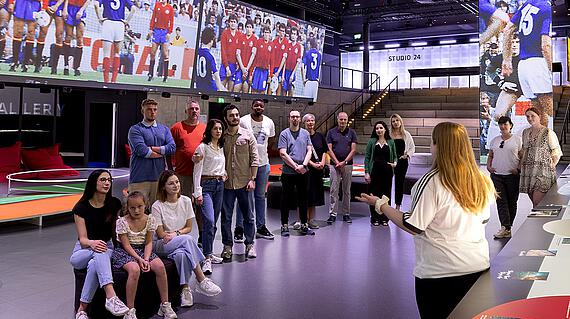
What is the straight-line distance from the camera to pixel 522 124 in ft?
37.2

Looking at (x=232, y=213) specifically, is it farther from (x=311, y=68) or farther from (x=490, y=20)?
(x=311, y=68)

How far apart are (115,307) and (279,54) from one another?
1096 centimetres

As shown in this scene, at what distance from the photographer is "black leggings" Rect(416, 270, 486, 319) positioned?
2.38 meters

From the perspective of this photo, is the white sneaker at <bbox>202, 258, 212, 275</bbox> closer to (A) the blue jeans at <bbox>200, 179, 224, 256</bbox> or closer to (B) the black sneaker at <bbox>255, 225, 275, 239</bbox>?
(A) the blue jeans at <bbox>200, 179, 224, 256</bbox>

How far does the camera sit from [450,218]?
2373 millimetres

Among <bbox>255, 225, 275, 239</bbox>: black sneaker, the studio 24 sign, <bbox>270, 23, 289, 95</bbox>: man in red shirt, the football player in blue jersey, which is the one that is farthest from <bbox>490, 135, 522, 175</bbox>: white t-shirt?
the studio 24 sign

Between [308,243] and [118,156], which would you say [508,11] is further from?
[118,156]

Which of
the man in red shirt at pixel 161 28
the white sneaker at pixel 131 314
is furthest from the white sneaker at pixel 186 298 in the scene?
the man in red shirt at pixel 161 28

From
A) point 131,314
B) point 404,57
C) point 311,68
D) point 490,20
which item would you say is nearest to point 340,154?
point 131,314

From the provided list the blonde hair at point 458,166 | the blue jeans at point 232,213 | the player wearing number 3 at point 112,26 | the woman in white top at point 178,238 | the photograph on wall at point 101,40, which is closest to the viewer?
the blonde hair at point 458,166

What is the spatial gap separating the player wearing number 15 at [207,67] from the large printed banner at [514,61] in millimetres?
5739

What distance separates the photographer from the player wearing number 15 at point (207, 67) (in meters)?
11.7

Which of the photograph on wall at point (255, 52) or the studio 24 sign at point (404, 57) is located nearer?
the photograph on wall at point (255, 52)

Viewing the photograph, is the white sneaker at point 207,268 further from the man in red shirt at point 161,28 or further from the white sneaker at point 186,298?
the man in red shirt at point 161,28
